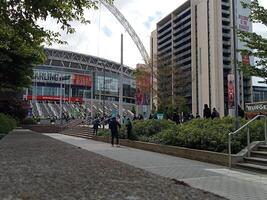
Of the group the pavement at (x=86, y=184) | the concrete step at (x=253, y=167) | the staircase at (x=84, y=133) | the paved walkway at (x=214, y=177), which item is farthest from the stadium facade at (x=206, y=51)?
the pavement at (x=86, y=184)

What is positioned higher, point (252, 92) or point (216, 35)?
point (216, 35)

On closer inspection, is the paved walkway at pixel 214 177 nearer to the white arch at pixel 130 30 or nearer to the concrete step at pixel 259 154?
the concrete step at pixel 259 154

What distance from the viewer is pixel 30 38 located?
12570 mm

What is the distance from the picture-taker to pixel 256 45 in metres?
17.3

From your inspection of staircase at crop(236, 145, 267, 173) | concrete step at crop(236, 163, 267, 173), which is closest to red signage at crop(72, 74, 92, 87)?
staircase at crop(236, 145, 267, 173)

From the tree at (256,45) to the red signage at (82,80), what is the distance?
11755cm

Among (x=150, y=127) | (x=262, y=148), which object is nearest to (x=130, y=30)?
(x=150, y=127)

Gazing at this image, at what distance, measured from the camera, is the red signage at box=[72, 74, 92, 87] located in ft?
443

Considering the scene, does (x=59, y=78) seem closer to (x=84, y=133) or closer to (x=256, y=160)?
(x=84, y=133)

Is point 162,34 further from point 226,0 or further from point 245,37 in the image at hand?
point 245,37

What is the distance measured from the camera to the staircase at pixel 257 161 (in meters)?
13.0

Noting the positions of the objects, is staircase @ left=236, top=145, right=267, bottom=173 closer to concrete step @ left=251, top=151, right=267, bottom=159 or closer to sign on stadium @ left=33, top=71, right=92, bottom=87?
concrete step @ left=251, top=151, right=267, bottom=159

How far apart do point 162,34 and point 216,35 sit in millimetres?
27480

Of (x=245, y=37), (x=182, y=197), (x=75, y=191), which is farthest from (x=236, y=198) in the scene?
(x=245, y=37)
